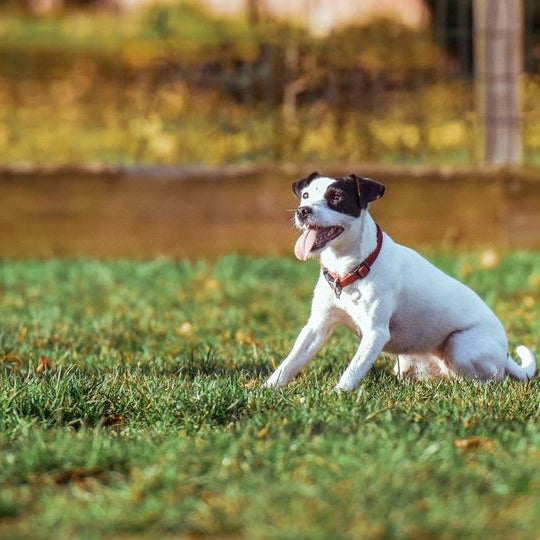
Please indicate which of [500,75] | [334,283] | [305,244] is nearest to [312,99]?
[500,75]

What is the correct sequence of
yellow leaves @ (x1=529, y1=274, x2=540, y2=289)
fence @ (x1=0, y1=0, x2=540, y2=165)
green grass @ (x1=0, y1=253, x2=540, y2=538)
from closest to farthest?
1. green grass @ (x1=0, y1=253, x2=540, y2=538)
2. yellow leaves @ (x1=529, y1=274, x2=540, y2=289)
3. fence @ (x1=0, y1=0, x2=540, y2=165)

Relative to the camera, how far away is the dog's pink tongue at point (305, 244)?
15.8 feet

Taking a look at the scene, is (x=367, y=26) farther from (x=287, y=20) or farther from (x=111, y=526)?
(x=111, y=526)

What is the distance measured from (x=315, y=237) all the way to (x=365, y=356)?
483 mm

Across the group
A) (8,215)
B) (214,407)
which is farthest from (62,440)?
(8,215)

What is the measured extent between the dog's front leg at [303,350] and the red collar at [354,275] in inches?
6.3

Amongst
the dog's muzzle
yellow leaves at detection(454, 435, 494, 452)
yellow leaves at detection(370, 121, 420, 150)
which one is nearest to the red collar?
the dog's muzzle

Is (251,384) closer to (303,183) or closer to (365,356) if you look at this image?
(365,356)

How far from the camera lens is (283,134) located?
9.02m

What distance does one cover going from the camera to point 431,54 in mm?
9078

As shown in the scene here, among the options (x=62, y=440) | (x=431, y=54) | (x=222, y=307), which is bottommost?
(x=222, y=307)

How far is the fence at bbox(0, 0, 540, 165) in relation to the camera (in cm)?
902

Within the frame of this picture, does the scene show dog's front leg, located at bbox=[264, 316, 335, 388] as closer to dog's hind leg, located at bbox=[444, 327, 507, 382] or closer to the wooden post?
dog's hind leg, located at bbox=[444, 327, 507, 382]

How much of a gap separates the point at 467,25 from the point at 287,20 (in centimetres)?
125
